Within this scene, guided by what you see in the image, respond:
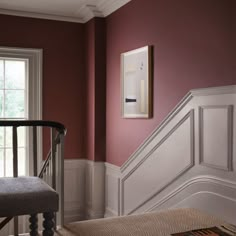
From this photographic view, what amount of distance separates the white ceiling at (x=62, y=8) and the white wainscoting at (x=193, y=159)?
5.70 ft

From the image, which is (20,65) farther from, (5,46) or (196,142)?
(196,142)

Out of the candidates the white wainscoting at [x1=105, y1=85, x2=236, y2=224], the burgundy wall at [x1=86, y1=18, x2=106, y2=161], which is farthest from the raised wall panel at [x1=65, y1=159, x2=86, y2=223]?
the white wainscoting at [x1=105, y1=85, x2=236, y2=224]

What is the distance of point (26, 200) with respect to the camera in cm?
196

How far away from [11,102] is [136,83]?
5.80 ft

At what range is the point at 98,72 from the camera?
457cm

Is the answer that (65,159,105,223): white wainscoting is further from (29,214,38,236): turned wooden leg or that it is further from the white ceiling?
(29,214,38,236): turned wooden leg

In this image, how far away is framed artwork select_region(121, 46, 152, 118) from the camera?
3541 millimetres

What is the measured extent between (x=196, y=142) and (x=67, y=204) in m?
2.57

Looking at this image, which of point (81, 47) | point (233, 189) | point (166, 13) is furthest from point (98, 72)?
point (233, 189)

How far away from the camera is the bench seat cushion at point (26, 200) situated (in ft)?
6.31

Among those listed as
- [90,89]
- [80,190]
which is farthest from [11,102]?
[80,190]

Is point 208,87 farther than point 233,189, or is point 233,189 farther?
point 208,87

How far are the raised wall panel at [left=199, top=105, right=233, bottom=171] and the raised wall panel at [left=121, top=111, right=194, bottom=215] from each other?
0.15 m

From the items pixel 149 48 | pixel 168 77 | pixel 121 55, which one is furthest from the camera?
pixel 121 55
